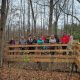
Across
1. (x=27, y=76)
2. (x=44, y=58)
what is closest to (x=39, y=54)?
(x=44, y=58)

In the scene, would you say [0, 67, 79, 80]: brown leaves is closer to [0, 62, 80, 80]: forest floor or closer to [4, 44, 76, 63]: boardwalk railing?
[0, 62, 80, 80]: forest floor

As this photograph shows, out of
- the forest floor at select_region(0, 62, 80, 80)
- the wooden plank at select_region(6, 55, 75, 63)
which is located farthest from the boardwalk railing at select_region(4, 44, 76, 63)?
the forest floor at select_region(0, 62, 80, 80)

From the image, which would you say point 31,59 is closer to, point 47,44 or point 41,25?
point 47,44

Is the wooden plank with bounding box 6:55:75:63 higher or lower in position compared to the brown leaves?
higher

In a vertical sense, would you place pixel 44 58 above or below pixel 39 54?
below

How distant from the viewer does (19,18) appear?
44906 mm

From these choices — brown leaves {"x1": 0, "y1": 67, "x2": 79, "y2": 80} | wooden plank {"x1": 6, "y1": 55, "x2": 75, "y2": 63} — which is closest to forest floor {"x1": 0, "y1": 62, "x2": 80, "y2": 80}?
brown leaves {"x1": 0, "y1": 67, "x2": 79, "y2": 80}

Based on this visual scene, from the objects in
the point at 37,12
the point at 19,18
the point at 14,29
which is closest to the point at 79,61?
the point at 37,12

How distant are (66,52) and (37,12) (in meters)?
26.5

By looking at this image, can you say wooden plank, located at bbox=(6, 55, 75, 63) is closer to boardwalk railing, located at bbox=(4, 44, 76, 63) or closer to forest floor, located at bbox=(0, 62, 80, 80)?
boardwalk railing, located at bbox=(4, 44, 76, 63)

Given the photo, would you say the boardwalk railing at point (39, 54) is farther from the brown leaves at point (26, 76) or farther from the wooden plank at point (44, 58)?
the brown leaves at point (26, 76)

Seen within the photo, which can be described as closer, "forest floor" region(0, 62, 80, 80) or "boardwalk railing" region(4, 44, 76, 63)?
"forest floor" region(0, 62, 80, 80)

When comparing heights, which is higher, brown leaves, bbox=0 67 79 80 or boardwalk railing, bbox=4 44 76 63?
boardwalk railing, bbox=4 44 76 63

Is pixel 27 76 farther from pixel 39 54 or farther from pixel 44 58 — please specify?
pixel 39 54
